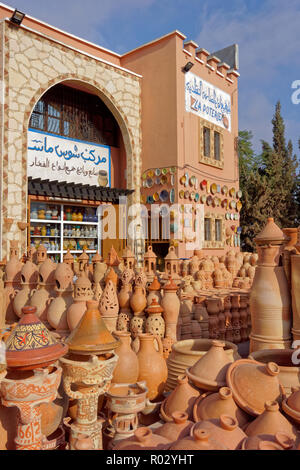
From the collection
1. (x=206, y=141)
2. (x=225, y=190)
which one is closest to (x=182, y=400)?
(x=206, y=141)

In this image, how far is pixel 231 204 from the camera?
13.2 meters

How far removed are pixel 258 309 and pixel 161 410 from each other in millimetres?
1064

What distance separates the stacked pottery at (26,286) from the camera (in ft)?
14.0

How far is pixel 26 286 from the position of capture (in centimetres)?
443

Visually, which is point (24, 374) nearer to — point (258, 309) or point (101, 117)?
point (258, 309)

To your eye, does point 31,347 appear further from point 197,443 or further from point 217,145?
point 217,145

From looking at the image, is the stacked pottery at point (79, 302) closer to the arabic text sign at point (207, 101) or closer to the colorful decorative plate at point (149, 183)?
the colorful decorative plate at point (149, 183)

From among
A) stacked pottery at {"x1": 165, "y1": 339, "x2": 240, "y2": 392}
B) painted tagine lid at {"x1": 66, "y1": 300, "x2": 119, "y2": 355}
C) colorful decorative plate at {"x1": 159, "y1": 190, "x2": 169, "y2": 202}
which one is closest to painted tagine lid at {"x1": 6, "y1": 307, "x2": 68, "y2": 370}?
painted tagine lid at {"x1": 66, "y1": 300, "x2": 119, "y2": 355}

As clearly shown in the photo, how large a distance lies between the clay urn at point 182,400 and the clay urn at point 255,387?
26 cm

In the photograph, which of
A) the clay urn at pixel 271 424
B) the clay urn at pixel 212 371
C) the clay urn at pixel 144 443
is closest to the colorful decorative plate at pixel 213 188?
the clay urn at pixel 212 371

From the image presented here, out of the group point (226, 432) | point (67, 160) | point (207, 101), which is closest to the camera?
point (226, 432)

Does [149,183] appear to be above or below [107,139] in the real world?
below

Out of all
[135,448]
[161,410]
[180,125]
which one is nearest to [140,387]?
[161,410]

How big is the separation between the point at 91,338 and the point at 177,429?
2.13 ft
